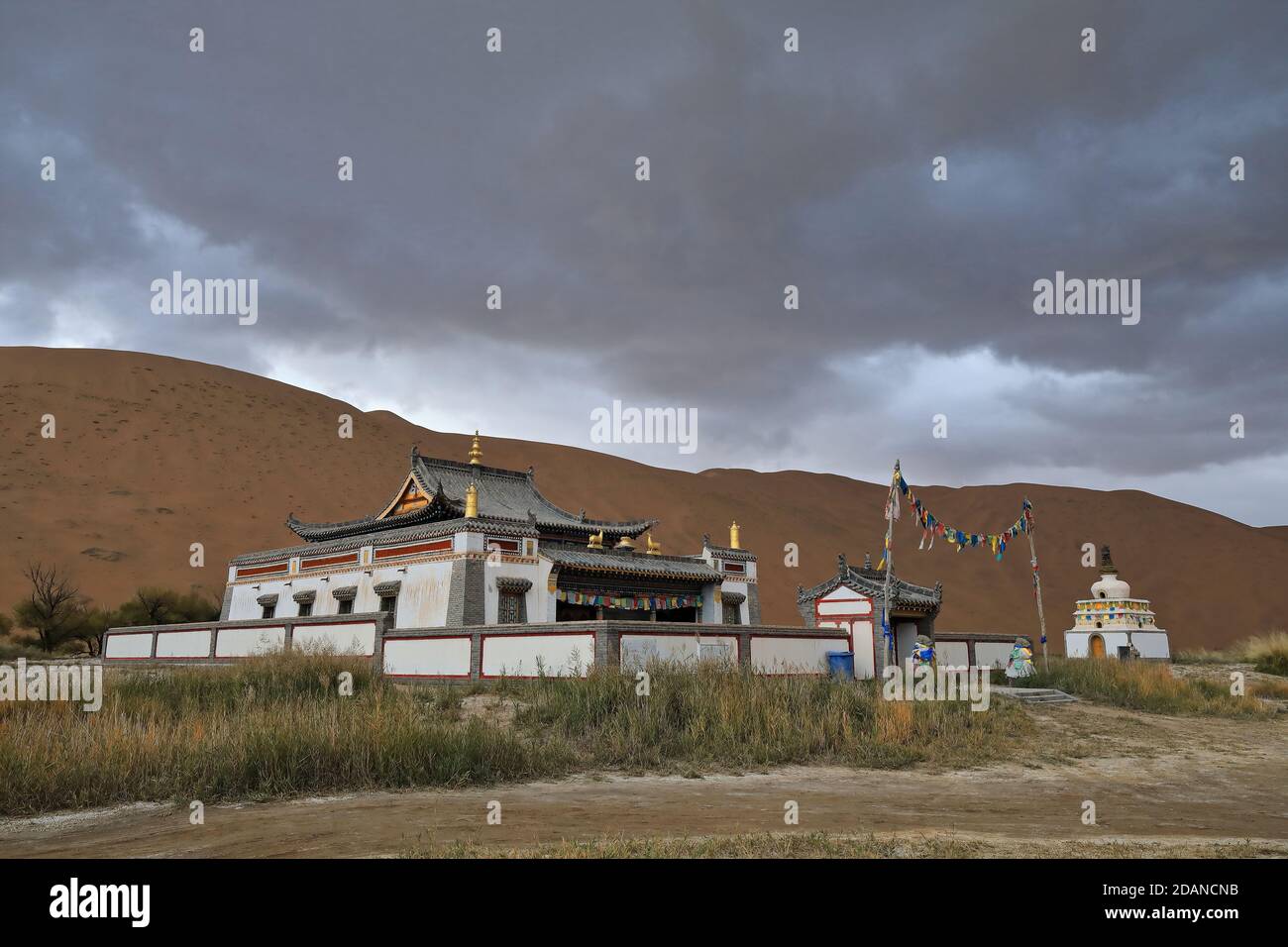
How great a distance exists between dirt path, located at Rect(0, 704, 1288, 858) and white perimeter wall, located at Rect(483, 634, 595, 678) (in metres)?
6.96

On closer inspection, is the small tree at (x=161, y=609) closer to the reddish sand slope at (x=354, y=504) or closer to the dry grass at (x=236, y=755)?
the reddish sand slope at (x=354, y=504)

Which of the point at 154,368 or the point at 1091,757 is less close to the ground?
the point at 154,368

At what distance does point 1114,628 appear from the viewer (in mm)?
35312

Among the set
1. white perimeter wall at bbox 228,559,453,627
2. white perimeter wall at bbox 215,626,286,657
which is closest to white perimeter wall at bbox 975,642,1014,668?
white perimeter wall at bbox 228,559,453,627

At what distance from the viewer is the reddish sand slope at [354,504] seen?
51656 millimetres

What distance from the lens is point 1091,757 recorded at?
14.0m

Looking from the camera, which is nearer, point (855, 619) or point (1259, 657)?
point (855, 619)

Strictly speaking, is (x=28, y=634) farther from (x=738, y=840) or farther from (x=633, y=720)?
(x=738, y=840)

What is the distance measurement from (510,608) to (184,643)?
12.9 m

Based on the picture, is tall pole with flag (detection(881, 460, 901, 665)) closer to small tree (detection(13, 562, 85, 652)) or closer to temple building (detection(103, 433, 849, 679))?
temple building (detection(103, 433, 849, 679))

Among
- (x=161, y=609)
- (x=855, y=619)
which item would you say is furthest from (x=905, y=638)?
(x=161, y=609)

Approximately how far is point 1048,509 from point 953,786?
92.8m

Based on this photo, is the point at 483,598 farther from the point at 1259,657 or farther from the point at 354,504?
the point at 354,504
